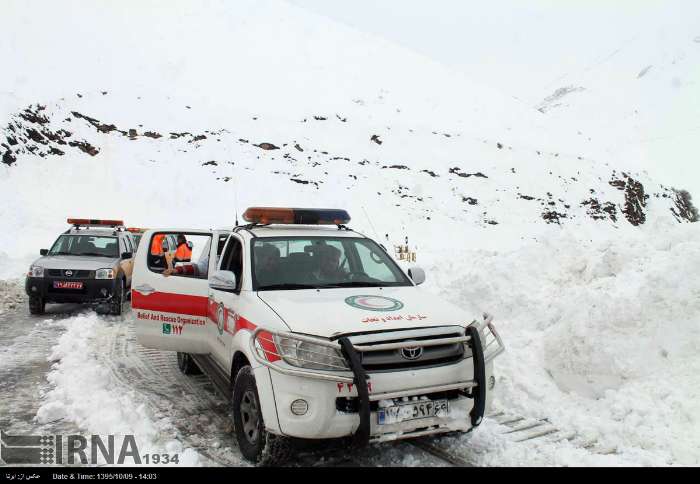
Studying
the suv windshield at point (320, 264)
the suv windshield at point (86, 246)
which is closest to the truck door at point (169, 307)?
the suv windshield at point (320, 264)

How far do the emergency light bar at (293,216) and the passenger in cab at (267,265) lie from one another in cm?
48

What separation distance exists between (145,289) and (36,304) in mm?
5725

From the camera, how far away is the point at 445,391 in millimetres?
3826

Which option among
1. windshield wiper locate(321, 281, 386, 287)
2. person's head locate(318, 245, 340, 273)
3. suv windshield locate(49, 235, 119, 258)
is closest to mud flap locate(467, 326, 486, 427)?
windshield wiper locate(321, 281, 386, 287)

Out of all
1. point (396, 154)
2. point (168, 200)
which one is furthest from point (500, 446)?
point (396, 154)

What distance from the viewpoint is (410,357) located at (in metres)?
3.64

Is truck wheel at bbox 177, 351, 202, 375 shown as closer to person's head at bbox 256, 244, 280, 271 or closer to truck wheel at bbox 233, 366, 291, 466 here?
person's head at bbox 256, 244, 280, 271

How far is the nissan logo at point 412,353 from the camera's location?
11.9 ft

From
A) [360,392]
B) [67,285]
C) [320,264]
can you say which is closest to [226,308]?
[320,264]

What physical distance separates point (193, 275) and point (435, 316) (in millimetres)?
3123

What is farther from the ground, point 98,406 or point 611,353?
point 611,353

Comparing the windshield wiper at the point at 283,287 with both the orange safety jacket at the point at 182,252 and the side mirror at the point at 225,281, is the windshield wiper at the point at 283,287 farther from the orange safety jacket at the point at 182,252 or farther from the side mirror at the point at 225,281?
the orange safety jacket at the point at 182,252

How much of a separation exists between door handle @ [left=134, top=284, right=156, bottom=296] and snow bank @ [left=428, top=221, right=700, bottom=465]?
3.70 m

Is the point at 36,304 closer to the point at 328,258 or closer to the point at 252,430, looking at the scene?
the point at 328,258
